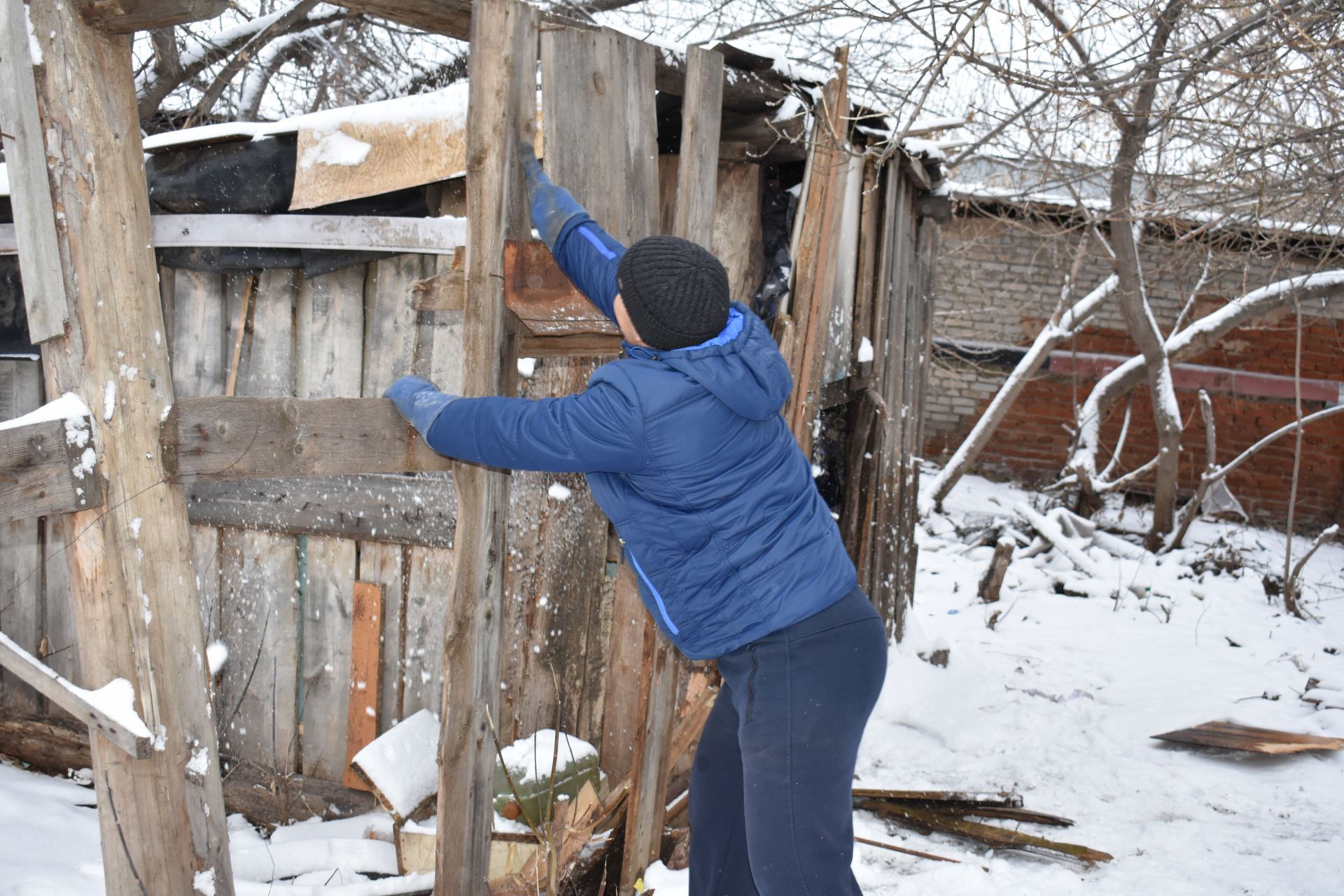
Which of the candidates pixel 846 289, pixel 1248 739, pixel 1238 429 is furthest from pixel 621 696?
pixel 1238 429

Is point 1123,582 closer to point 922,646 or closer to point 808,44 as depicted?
point 922,646

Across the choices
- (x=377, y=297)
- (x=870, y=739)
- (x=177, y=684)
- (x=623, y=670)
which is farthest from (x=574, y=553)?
(x=870, y=739)

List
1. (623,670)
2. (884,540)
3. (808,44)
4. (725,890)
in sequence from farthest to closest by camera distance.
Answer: (808,44), (884,540), (623,670), (725,890)

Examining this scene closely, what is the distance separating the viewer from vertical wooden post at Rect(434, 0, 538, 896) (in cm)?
226

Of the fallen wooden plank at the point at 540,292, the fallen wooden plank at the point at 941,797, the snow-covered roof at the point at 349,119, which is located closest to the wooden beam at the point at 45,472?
the fallen wooden plank at the point at 540,292

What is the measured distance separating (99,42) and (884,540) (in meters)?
4.38

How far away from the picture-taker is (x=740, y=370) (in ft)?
6.76

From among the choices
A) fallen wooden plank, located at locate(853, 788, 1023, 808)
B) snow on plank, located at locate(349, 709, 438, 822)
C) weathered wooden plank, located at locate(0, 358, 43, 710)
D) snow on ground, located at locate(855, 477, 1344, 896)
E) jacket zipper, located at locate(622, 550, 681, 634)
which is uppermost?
jacket zipper, located at locate(622, 550, 681, 634)

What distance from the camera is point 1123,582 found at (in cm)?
751

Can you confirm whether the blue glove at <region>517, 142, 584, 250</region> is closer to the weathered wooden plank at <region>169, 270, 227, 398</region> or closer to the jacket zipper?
the jacket zipper

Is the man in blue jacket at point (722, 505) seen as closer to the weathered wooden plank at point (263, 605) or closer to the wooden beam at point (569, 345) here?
the wooden beam at point (569, 345)

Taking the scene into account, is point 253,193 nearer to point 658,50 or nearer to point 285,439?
point 658,50

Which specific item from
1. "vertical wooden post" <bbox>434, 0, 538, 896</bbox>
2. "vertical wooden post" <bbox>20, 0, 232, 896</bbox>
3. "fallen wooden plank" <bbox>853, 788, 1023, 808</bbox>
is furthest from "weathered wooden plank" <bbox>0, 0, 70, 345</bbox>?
"fallen wooden plank" <bbox>853, 788, 1023, 808</bbox>

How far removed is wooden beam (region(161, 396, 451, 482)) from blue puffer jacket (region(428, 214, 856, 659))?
0.72ft
